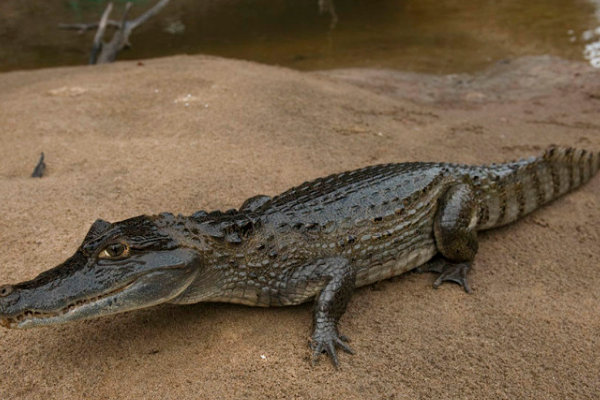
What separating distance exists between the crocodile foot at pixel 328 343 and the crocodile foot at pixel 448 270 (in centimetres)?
95

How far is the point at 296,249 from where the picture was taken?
9.77 feet

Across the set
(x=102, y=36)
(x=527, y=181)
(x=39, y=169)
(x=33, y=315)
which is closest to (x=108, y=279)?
(x=33, y=315)

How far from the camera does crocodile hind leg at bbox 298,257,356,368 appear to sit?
8.95 feet

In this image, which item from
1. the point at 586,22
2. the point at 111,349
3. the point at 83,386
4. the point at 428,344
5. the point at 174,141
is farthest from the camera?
the point at 586,22

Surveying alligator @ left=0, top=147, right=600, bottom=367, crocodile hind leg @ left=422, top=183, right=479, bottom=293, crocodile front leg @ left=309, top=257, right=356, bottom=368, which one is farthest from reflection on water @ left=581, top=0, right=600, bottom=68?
crocodile front leg @ left=309, top=257, right=356, bottom=368

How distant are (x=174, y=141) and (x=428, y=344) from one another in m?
3.53

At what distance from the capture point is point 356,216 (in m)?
3.18

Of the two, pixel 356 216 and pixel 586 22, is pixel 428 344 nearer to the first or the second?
pixel 356 216

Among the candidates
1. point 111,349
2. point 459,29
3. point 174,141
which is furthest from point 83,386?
point 459,29

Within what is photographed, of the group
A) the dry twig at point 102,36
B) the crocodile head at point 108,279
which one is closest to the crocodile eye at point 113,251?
the crocodile head at point 108,279

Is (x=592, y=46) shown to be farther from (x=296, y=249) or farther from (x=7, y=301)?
(x=7, y=301)

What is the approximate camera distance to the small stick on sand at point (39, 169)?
14.8ft

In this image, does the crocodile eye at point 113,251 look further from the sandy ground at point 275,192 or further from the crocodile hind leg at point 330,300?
the crocodile hind leg at point 330,300

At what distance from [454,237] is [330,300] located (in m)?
1.18
